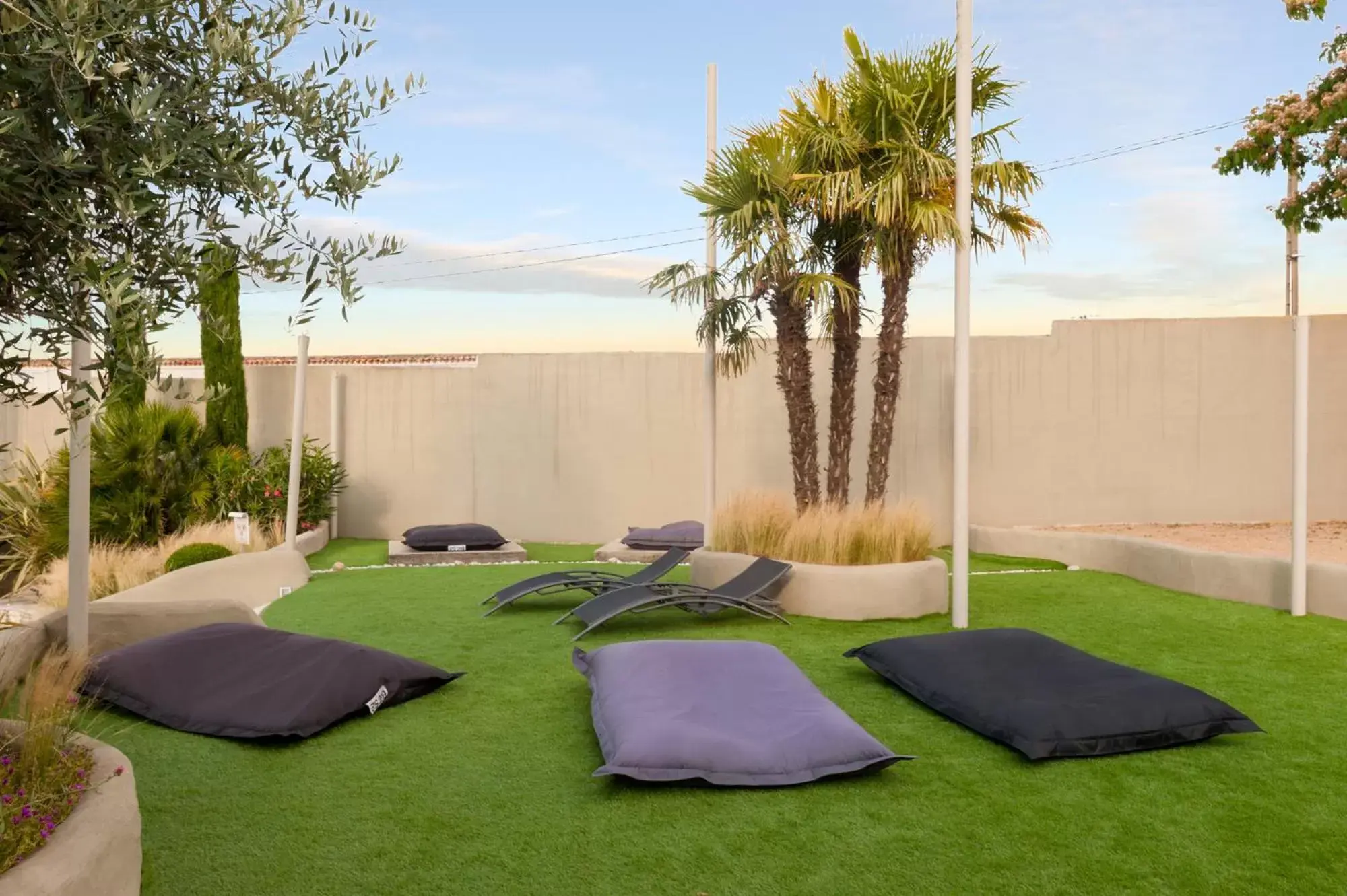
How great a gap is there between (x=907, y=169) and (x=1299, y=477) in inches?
147

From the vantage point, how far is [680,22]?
9180mm

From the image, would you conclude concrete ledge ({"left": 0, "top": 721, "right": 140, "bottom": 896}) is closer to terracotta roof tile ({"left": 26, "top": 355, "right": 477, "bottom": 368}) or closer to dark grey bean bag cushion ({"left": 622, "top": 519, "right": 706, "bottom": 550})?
dark grey bean bag cushion ({"left": 622, "top": 519, "right": 706, "bottom": 550})

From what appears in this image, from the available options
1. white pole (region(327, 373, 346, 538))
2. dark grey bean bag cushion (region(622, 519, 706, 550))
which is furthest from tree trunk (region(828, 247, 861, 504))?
white pole (region(327, 373, 346, 538))

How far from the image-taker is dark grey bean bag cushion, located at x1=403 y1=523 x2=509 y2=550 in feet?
38.0

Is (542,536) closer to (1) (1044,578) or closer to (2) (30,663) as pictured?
(1) (1044,578)

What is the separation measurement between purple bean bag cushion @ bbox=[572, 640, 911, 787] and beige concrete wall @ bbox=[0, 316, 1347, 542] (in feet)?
26.8

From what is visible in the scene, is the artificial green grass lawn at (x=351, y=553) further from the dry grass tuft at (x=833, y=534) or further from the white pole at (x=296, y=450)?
the dry grass tuft at (x=833, y=534)

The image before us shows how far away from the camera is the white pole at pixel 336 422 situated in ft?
45.2

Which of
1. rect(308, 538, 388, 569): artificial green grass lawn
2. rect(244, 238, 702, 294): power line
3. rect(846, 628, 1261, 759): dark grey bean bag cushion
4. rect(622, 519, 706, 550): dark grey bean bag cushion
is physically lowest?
rect(308, 538, 388, 569): artificial green grass lawn

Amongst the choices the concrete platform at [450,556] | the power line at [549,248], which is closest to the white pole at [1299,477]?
the concrete platform at [450,556]

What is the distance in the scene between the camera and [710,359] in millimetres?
9398

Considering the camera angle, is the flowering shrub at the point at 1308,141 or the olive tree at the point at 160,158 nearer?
the olive tree at the point at 160,158

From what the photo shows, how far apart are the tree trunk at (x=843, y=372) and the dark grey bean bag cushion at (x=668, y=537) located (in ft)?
6.28

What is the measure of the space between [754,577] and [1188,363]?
7631mm
